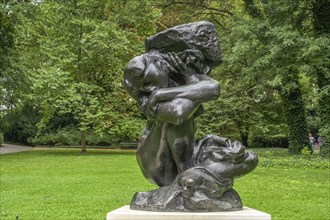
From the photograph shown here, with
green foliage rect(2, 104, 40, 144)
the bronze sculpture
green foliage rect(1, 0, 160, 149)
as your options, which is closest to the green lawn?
the bronze sculpture

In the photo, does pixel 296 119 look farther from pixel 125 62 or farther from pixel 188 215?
pixel 188 215

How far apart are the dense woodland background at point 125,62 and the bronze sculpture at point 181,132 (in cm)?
1318

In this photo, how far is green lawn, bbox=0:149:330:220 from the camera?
8828mm

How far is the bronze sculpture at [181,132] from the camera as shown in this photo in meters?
4.06

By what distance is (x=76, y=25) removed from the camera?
24469 mm

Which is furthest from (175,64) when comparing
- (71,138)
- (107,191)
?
(71,138)

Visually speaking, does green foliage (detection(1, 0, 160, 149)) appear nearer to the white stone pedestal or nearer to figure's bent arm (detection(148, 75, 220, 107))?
figure's bent arm (detection(148, 75, 220, 107))

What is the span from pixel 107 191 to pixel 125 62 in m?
14.5

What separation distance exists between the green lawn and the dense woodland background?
460cm

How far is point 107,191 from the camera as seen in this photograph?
11.4 meters

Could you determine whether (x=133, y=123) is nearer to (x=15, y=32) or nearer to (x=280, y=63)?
(x=15, y=32)

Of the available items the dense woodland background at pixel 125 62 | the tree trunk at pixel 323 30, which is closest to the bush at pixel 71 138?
the dense woodland background at pixel 125 62

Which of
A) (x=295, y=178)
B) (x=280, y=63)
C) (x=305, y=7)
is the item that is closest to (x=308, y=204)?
(x=295, y=178)

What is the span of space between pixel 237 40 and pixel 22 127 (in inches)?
959
